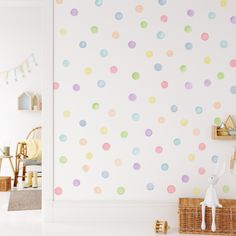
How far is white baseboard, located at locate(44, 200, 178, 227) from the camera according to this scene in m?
3.78

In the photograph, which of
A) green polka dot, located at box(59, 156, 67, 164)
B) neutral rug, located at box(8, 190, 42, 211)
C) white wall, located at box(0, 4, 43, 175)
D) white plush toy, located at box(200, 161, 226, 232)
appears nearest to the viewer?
white plush toy, located at box(200, 161, 226, 232)

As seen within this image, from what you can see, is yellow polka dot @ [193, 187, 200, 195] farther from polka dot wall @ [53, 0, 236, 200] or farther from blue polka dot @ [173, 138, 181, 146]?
blue polka dot @ [173, 138, 181, 146]

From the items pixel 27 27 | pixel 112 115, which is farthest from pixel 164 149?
pixel 27 27

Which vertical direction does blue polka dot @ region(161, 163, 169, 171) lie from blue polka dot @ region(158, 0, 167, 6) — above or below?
below

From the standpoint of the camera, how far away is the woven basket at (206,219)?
348cm

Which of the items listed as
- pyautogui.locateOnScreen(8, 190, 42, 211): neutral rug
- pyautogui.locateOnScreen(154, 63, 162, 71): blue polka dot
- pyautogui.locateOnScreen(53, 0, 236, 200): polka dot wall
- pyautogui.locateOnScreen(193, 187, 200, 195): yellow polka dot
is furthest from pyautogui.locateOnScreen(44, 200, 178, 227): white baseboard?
pyautogui.locateOnScreen(154, 63, 162, 71): blue polka dot

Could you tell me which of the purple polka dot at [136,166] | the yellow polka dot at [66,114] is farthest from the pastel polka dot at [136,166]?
the yellow polka dot at [66,114]

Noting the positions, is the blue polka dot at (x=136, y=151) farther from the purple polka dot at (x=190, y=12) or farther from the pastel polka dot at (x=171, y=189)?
the purple polka dot at (x=190, y=12)

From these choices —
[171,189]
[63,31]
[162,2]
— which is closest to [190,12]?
[162,2]

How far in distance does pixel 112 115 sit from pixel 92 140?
0.87 ft

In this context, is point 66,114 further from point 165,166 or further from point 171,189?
point 171,189

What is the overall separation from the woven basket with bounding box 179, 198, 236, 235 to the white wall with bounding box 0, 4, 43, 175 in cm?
324

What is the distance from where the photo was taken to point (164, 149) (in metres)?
3.79

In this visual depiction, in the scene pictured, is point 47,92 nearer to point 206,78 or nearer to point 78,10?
point 78,10
